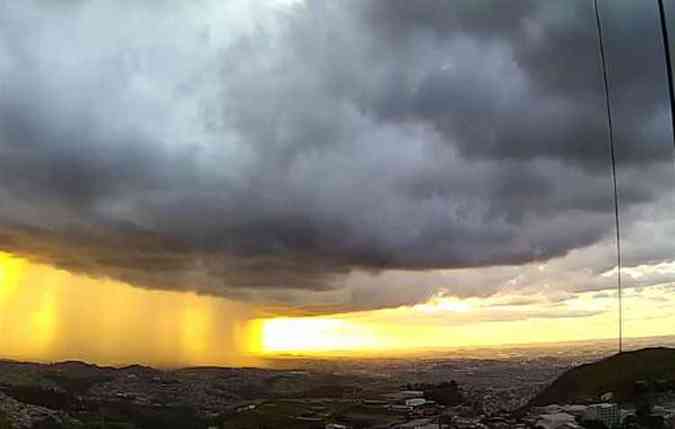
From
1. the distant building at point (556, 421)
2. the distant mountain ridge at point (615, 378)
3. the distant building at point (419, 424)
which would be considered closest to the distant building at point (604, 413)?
the distant building at point (556, 421)

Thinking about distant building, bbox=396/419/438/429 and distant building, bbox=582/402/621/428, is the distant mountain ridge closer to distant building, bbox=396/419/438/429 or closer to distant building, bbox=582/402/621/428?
distant building, bbox=582/402/621/428

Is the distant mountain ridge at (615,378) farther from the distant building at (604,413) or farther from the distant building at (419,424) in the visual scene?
the distant building at (419,424)

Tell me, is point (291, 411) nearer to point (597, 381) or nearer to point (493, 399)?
point (493, 399)

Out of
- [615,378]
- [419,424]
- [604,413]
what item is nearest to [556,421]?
[604,413]

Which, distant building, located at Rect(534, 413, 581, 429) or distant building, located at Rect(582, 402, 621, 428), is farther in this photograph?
distant building, located at Rect(534, 413, 581, 429)

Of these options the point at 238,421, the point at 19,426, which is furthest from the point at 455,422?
the point at 19,426

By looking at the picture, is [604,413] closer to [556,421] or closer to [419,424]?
[556,421]

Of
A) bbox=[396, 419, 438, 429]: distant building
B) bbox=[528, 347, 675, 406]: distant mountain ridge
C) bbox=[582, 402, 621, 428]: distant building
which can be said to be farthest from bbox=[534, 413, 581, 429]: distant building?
bbox=[396, 419, 438, 429]: distant building
